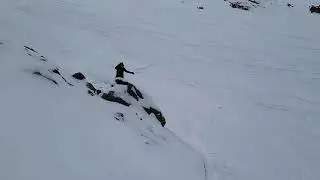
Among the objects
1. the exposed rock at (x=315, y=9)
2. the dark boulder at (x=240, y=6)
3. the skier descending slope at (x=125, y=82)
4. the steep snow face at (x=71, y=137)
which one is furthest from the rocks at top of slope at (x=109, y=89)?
the exposed rock at (x=315, y=9)

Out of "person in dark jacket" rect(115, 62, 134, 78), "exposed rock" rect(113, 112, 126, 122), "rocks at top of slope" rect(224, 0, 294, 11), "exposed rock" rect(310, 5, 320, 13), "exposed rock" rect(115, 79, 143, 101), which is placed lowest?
"exposed rock" rect(310, 5, 320, 13)

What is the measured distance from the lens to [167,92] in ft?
34.9

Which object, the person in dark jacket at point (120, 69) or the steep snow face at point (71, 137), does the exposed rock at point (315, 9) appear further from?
the steep snow face at point (71, 137)

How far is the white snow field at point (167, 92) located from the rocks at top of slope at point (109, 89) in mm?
213

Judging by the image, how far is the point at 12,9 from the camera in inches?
580

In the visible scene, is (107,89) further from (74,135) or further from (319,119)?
(319,119)

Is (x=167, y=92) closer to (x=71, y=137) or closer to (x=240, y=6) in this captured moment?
(x=71, y=137)

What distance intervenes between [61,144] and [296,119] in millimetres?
7337

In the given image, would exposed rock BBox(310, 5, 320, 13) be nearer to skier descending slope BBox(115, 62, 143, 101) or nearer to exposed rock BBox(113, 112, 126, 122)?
skier descending slope BBox(115, 62, 143, 101)

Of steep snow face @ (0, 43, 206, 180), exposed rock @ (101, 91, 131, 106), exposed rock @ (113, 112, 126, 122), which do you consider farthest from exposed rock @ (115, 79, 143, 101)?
exposed rock @ (113, 112, 126, 122)

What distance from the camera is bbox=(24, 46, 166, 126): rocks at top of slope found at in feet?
20.3

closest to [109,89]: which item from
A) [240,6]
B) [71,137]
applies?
[71,137]

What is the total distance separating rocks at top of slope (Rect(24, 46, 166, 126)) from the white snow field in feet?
0.70

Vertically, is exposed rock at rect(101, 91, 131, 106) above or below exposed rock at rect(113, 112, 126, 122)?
below
